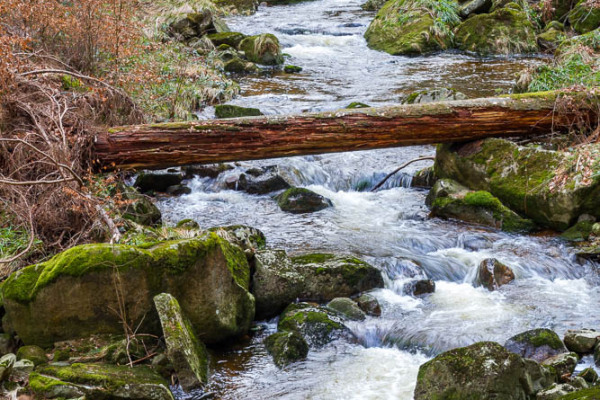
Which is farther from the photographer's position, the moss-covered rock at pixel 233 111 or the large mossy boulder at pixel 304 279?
the moss-covered rock at pixel 233 111

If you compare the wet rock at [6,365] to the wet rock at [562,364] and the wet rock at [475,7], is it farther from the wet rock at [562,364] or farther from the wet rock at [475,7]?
the wet rock at [475,7]

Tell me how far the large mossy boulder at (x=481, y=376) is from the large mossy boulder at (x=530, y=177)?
3850 millimetres

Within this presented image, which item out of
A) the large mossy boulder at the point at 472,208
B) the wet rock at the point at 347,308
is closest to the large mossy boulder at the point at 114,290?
the wet rock at the point at 347,308

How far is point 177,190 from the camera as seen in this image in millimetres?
10203

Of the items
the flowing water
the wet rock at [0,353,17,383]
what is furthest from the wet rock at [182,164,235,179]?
the wet rock at [0,353,17,383]

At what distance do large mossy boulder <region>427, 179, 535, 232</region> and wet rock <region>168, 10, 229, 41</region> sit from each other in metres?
11.4

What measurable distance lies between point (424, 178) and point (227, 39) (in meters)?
10.5

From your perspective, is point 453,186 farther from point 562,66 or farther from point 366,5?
point 366,5

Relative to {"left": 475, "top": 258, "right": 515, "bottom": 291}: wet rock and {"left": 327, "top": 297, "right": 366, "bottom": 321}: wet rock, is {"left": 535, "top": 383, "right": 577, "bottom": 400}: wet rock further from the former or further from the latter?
{"left": 475, "top": 258, "right": 515, "bottom": 291}: wet rock

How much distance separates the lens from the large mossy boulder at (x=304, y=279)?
6672 millimetres

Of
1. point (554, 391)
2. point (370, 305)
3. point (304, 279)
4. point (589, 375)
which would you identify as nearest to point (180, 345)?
point (304, 279)

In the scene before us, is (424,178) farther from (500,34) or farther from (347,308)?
(500,34)

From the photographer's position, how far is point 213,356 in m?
5.87

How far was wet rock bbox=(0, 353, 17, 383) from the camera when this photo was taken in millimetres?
4746
